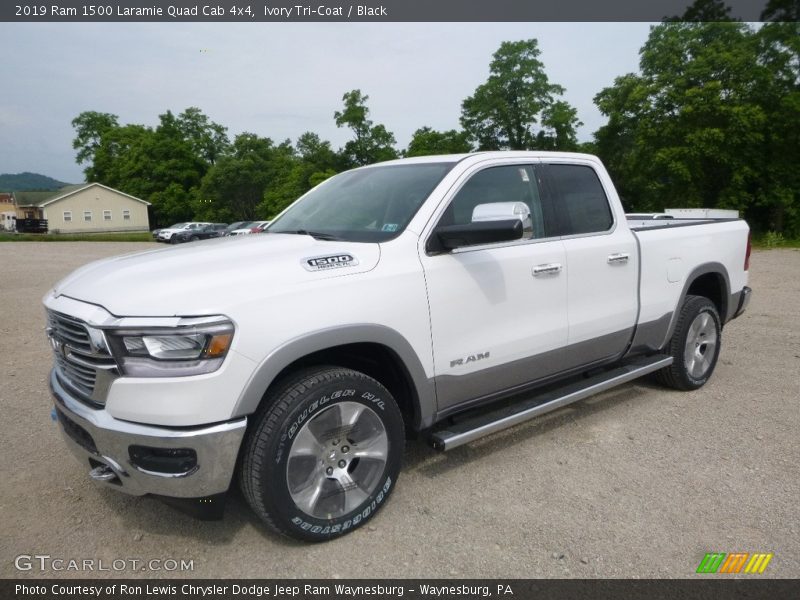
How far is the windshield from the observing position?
3.37m

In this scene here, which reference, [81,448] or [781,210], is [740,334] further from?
[781,210]

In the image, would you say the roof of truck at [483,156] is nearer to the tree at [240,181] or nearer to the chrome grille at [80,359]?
the chrome grille at [80,359]

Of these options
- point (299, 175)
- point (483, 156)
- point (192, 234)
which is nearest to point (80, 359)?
point (483, 156)

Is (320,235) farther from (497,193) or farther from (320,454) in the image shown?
(320,454)

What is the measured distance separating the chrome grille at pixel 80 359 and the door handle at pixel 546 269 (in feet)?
7.85

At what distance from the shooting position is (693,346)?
507 centimetres

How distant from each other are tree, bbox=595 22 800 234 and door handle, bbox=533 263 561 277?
1013 inches

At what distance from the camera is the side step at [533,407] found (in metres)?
3.25

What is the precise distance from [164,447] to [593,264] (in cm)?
291

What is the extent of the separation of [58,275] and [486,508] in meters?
15.5

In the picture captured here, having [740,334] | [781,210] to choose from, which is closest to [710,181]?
[781,210]

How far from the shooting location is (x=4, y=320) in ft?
29.2

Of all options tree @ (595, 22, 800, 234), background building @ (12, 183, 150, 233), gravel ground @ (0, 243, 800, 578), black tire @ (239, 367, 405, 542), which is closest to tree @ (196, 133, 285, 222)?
background building @ (12, 183, 150, 233)
